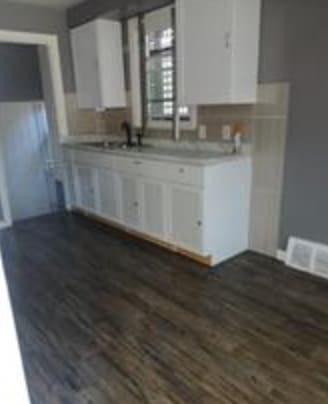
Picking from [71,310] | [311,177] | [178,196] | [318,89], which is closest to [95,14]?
[178,196]

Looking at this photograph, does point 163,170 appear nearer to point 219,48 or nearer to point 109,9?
point 219,48

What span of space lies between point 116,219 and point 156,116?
1.27 m

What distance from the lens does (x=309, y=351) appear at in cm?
196

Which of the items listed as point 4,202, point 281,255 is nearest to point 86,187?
point 4,202

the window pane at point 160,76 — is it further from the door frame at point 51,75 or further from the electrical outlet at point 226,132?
the door frame at point 51,75

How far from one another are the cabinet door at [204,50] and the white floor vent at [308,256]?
1.34m

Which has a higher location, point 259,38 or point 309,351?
point 259,38

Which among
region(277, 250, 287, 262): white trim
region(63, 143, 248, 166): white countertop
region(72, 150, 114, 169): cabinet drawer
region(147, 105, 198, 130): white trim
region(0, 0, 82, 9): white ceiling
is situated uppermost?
region(0, 0, 82, 9): white ceiling

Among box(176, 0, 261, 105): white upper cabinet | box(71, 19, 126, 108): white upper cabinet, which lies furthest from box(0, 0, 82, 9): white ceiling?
box(176, 0, 261, 105): white upper cabinet

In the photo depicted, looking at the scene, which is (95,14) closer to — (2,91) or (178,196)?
(2,91)

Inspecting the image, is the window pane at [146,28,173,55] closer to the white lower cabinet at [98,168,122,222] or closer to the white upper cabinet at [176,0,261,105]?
the white upper cabinet at [176,0,261,105]

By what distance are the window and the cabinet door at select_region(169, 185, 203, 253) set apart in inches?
35.6

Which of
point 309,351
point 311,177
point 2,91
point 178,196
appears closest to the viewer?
point 309,351

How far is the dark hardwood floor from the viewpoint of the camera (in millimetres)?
1725
